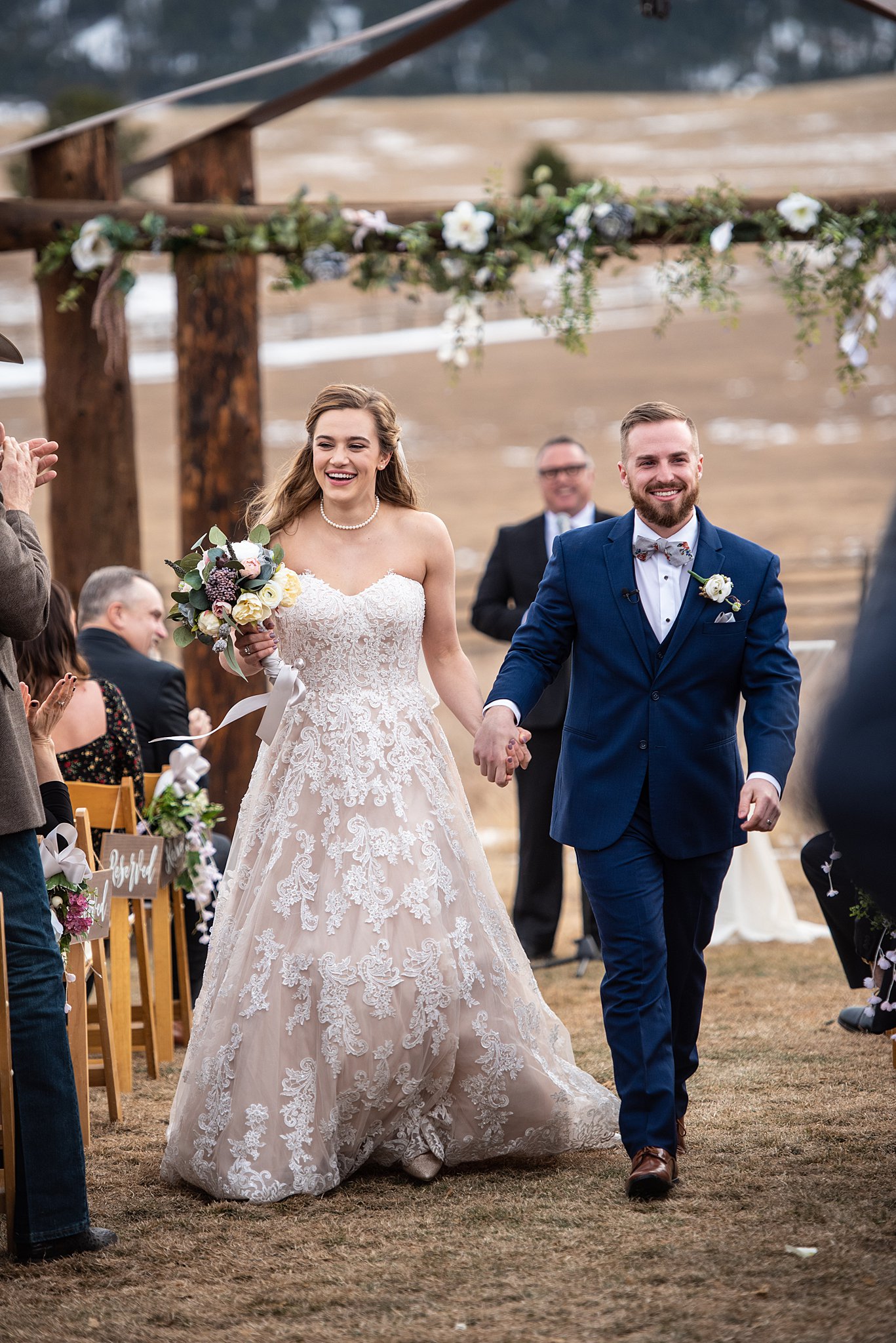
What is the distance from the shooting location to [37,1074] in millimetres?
3342

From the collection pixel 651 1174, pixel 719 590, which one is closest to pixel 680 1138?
pixel 651 1174

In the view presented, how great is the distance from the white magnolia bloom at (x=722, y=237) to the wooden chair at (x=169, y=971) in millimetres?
3381

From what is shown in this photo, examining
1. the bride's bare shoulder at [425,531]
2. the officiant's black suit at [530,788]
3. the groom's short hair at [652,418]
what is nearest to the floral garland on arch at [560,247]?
the officiant's black suit at [530,788]

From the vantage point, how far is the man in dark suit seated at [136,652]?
18.8ft

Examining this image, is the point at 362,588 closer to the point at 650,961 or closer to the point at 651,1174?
the point at 650,961

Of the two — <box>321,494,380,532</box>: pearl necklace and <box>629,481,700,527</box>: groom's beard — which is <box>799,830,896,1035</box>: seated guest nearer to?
<box>629,481,700,527</box>: groom's beard

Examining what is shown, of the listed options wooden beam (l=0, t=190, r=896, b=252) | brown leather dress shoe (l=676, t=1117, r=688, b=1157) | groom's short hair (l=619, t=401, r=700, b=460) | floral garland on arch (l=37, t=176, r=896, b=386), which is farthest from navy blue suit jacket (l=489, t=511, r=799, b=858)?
wooden beam (l=0, t=190, r=896, b=252)

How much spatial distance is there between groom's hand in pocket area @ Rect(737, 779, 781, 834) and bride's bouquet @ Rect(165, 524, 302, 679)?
4.54ft

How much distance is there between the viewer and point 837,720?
160cm

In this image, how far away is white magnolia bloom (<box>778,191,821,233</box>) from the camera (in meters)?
6.57

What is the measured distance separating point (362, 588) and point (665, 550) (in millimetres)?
949

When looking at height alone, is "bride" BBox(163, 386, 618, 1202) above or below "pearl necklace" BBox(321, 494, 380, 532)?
below

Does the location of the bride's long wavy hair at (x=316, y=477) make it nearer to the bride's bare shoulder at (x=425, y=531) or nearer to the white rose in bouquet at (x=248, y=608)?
the bride's bare shoulder at (x=425, y=531)

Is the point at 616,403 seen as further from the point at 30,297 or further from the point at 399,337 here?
Result: the point at 30,297
